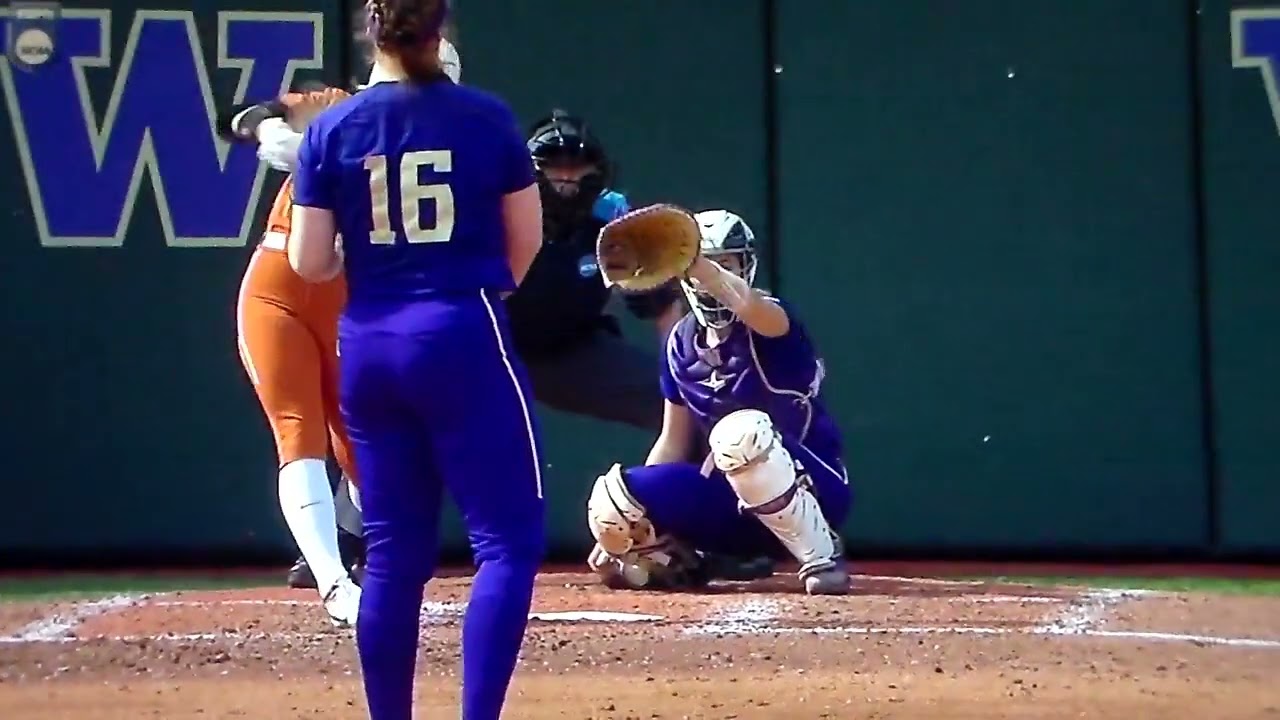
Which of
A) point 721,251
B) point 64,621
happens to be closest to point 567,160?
point 721,251

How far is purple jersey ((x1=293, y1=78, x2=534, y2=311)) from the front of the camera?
317 centimetres

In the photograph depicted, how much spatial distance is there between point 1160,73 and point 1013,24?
56 cm

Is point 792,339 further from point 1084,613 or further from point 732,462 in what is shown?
point 1084,613

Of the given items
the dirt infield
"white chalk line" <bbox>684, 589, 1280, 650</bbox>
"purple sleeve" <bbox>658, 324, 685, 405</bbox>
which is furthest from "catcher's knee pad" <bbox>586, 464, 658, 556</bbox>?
"white chalk line" <bbox>684, 589, 1280, 650</bbox>

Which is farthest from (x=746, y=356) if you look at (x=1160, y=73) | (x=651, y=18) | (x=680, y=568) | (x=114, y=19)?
(x=114, y=19)

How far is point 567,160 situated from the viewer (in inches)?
235

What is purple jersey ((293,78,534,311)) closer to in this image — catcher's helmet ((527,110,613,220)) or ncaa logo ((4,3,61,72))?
catcher's helmet ((527,110,613,220))

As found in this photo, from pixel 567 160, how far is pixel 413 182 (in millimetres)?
2820

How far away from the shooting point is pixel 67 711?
4.03 meters

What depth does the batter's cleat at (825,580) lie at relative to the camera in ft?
18.8

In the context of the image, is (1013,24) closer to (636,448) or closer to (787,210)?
(787,210)

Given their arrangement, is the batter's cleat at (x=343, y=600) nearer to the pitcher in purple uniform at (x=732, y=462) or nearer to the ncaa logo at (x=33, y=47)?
the pitcher in purple uniform at (x=732, y=462)

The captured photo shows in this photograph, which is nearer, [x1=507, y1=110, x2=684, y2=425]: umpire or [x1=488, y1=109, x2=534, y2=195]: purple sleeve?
[x1=488, y1=109, x2=534, y2=195]: purple sleeve

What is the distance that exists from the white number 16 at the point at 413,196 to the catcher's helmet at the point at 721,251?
232 cm
